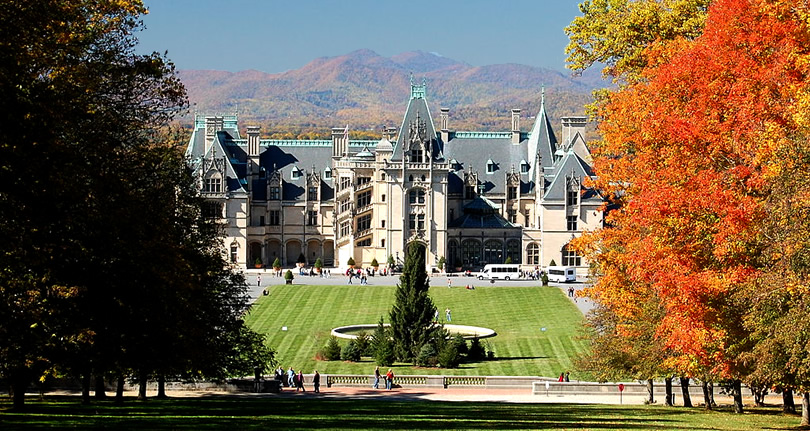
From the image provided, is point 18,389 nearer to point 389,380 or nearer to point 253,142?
point 389,380

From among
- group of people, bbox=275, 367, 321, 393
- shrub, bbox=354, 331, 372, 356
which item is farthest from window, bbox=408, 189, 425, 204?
group of people, bbox=275, 367, 321, 393

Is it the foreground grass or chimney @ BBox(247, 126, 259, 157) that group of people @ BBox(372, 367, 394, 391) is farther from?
chimney @ BBox(247, 126, 259, 157)

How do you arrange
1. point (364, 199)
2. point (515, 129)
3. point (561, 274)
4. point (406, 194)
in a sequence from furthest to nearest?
1. point (515, 129)
2. point (364, 199)
3. point (406, 194)
4. point (561, 274)

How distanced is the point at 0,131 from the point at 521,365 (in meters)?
35.8

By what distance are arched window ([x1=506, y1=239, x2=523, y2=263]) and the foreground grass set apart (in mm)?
57321

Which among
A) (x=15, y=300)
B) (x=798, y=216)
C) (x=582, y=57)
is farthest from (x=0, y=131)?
(x=582, y=57)

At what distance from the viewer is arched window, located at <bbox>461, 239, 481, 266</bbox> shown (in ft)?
298

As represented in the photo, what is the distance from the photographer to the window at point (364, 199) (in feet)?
297

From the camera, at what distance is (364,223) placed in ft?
297

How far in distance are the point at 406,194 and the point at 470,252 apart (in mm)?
6344

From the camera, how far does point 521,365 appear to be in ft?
173

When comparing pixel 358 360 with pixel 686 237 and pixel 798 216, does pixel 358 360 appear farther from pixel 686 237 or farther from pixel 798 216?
pixel 798 216

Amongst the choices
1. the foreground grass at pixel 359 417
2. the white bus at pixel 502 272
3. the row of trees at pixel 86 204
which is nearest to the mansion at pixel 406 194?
the white bus at pixel 502 272

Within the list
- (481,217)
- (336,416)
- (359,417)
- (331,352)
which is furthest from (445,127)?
(359,417)
